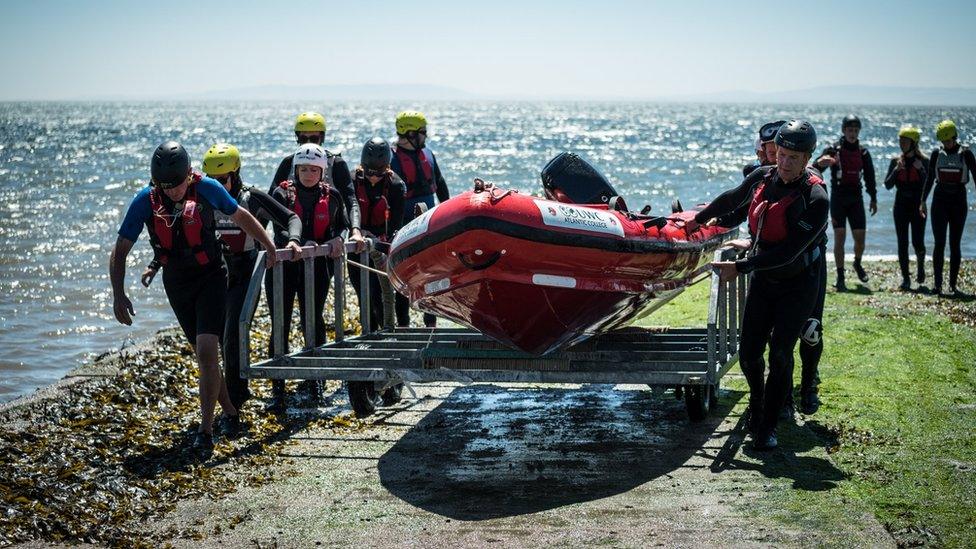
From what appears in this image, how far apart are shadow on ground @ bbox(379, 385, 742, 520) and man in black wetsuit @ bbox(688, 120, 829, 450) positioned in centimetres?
51

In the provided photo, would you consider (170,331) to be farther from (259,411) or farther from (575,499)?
(575,499)

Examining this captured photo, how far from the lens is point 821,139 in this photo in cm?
6775

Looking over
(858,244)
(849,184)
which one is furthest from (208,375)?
(858,244)

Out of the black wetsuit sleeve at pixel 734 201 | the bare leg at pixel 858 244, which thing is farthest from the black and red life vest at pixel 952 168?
the black wetsuit sleeve at pixel 734 201

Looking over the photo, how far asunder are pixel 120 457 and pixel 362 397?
1.51 metres

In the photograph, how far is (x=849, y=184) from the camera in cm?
1148

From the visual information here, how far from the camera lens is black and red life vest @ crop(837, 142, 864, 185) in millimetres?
11273

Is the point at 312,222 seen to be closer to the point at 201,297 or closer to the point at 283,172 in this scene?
the point at 283,172

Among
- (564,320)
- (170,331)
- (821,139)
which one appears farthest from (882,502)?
(821,139)

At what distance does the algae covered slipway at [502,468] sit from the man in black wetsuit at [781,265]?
1.21ft

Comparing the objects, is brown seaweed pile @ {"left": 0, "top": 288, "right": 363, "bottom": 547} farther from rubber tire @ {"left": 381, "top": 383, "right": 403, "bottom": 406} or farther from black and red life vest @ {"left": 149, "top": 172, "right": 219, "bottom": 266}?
black and red life vest @ {"left": 149, "top": 172, "right": 219, "bottom": 266}

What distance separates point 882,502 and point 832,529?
45 centimetres

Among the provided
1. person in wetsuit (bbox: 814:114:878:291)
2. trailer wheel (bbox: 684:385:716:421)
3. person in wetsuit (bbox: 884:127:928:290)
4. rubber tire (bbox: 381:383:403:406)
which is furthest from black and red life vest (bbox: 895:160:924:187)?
rubber tire (bbox: 381:383:403:406)

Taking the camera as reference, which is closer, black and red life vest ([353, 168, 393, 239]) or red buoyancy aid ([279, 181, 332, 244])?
red buoyancy aid ([279, 181, 332, 244])
